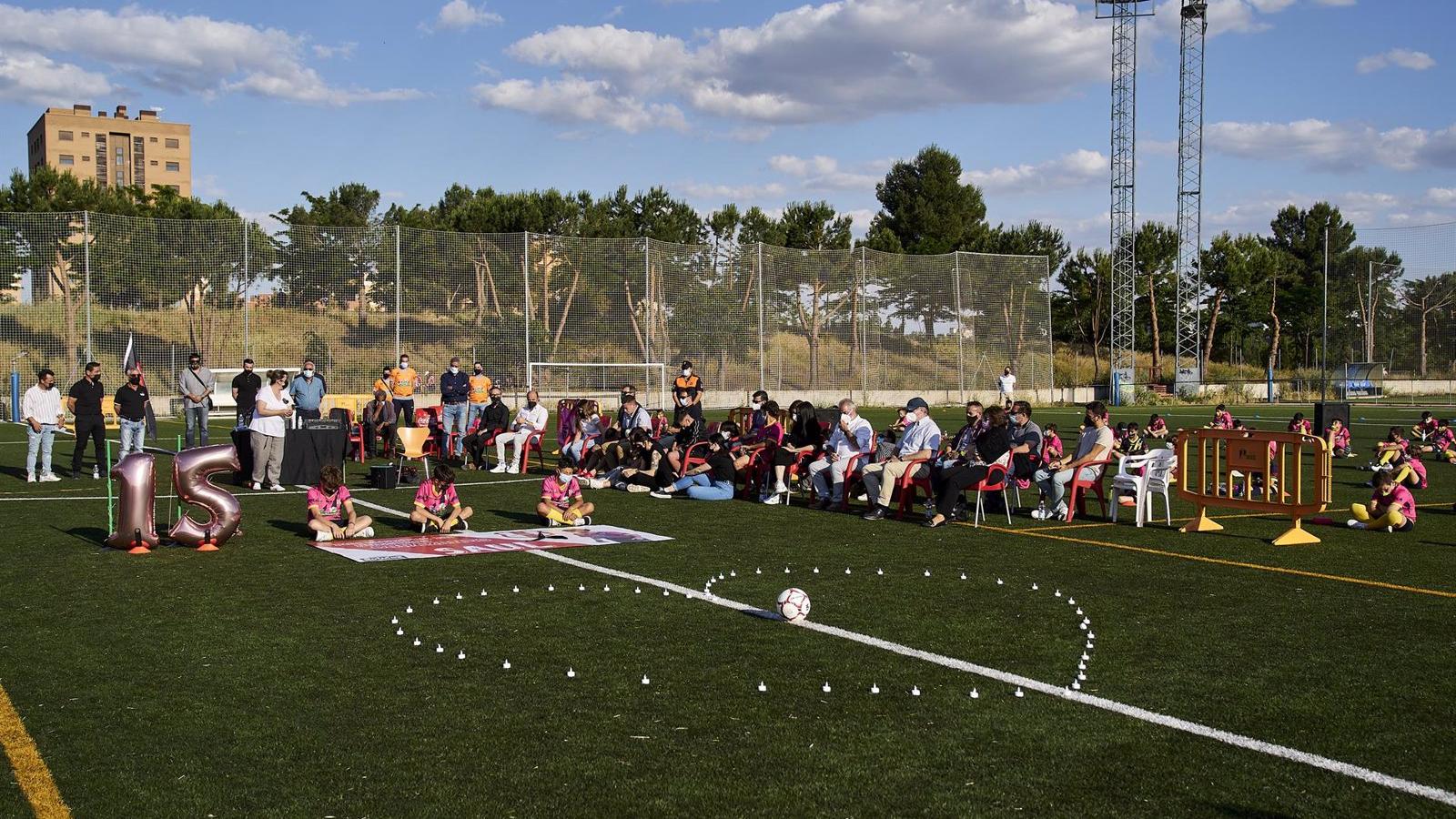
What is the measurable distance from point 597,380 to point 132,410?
785 inches

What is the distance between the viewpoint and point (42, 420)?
1816 centimetres

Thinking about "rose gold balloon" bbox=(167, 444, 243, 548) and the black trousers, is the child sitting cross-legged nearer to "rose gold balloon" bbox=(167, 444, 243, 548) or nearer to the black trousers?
"rose gold balloon" bbox=(167, 444, 243, 548)

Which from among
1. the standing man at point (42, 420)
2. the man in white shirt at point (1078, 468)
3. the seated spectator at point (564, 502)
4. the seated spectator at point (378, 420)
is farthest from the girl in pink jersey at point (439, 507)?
the seated spectator at point (378, 420)

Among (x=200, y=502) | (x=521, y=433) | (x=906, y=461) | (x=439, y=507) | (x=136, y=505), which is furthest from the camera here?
(x=521, y=433)

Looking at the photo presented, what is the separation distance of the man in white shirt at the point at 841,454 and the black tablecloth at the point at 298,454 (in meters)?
7.36

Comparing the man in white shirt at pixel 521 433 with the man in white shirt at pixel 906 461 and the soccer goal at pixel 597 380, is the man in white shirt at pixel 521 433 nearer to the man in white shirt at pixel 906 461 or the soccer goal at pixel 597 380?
the man in white shirt at pixel 906 461

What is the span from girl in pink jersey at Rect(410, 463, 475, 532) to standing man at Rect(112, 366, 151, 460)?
7948 millimetres

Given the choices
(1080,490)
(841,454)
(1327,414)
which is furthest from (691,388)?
(1327,414)

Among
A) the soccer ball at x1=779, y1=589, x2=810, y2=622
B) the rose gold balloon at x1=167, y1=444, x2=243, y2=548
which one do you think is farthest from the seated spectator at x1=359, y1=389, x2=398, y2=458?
the soccer ball at x1=779, y1=589, x2=810, y2=622

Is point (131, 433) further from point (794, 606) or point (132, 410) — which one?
point (794, 606)

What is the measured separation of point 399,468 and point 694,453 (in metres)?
4.81

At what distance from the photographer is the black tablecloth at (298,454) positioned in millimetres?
18172

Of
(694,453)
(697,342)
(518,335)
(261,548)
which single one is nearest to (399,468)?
(694,453)

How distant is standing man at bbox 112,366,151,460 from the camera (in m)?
19.1
